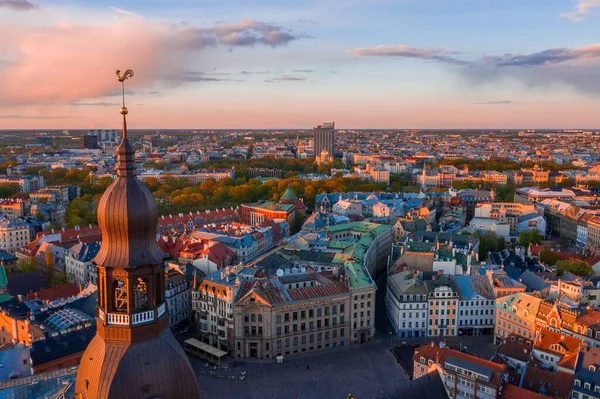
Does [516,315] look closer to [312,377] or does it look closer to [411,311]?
[411,311]

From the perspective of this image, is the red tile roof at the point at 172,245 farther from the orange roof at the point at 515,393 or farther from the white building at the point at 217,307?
the orange roof at the point at 515,393

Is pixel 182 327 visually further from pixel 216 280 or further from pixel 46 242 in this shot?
pixel 46 242

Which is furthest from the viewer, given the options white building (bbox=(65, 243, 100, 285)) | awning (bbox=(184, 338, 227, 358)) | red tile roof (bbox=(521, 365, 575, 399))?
white building (bbox=(65, 243, 100, 285))

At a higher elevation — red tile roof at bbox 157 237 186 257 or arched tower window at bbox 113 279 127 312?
arched tower window at bbox 113 279 127 312

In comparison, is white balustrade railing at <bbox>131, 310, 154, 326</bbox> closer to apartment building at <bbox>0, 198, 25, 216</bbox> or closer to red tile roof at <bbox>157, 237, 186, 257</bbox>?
red tile roof at <bbox>157, 237, 186, 257</bbox>

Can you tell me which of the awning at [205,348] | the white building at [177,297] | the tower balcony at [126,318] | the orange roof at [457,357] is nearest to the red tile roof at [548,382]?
the orange roof at [457,357]

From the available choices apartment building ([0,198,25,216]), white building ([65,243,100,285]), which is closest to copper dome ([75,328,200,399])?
white building ([65,243,100,285])

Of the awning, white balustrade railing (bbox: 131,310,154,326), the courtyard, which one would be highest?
white balustrade railing (bbox: 131,310,154,326)

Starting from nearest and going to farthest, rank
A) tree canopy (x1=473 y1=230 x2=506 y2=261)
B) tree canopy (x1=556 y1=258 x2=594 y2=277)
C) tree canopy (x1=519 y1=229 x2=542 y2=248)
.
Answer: tree canopy (x1=556 y1=258 x2=594 y2=277) < tree canopy (x1=473 y1=230 x2=506 y2=261) < tree canopy (x1=519 y1=229 x2=542 y2=248)
